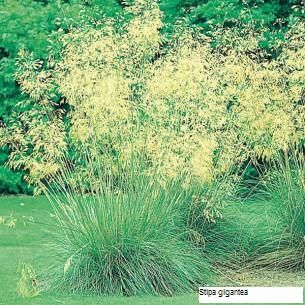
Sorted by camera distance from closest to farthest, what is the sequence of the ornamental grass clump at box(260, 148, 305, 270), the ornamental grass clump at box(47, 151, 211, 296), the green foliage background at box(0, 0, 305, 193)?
the ornamental grass clump at box(47, 151, 211, 296)
the ornamental grass clump at box(260, 148, 305, 270)
the green foliage background at box(0, 0, 305, 193)

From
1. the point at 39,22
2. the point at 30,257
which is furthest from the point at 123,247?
the point at 39,22

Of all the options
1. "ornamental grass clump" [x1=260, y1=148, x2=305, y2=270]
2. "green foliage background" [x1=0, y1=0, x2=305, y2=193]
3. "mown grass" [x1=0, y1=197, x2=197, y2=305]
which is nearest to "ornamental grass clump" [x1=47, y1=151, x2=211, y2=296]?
"mown grass" [x1=0, y1=197, x2=197, y2=305]

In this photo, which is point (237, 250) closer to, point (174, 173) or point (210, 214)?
point (210, 214)

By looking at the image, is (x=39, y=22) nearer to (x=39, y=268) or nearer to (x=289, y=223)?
(x=39, y=268)

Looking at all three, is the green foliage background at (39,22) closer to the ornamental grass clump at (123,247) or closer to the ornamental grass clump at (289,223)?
the ornamental grass clump at (289,223)

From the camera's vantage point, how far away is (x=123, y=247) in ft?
29.2

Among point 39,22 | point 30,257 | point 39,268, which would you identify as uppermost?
point 39,22

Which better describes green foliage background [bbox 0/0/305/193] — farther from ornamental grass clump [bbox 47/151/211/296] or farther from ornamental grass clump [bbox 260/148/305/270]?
ornamental grass clump [bbox 47/151/211/296]

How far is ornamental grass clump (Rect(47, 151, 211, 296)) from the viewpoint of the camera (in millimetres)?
8852

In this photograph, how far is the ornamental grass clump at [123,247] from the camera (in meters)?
8.85

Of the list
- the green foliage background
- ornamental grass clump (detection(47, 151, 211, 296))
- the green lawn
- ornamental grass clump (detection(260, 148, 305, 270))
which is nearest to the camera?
the green lawn

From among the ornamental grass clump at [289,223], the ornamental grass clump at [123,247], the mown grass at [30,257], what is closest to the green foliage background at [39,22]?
the mown grass at [30,257]

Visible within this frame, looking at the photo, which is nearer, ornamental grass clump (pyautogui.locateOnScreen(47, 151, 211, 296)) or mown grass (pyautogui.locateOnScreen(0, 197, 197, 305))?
mown grass (pyautogui.locateOnScreen(0, 197, 197, 305))

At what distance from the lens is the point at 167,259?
354 inches
